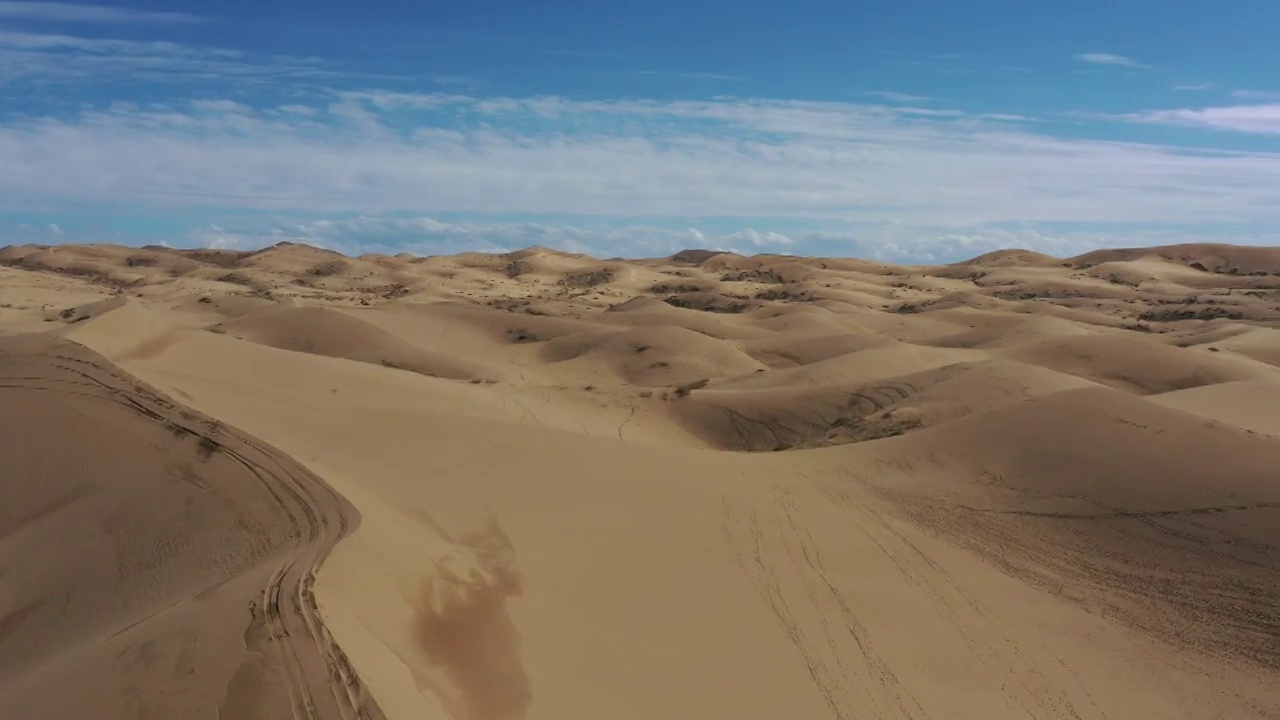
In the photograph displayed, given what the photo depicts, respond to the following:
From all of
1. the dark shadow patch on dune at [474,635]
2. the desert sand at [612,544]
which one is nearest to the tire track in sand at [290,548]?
the desert sand at [612,544]

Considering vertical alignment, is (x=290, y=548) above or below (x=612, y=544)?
above

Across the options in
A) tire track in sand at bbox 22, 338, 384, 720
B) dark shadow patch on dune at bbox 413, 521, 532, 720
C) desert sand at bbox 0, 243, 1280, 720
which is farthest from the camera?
desert sand at bbox 0, 243, 1280, 720

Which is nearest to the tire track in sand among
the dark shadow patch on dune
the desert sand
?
the desert sand

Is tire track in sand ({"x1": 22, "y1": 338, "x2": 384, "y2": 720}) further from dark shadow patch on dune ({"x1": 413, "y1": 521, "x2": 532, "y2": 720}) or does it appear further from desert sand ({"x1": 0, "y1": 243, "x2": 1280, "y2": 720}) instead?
dark shadow patch on dune ({"x1": 413, "y1": 521, "x2": 532, "y2": 720})

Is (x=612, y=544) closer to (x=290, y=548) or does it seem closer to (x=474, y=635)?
(x=474, y=635)

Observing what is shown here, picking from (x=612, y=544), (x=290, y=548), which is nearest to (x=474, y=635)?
(x=290, y=548)

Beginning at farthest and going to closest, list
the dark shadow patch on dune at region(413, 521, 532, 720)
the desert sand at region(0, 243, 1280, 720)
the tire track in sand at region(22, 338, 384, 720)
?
the desert sand at region(0, 243, 1280, 720) → the dark shadow patch on dune at region(413, 521, 532, 720) → the tire track in sand at region(22, 338, 384, 720)

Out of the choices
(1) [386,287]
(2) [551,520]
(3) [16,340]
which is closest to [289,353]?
(3) [16,340]

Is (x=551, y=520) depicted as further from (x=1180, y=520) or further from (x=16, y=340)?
(x=16, y=340)
